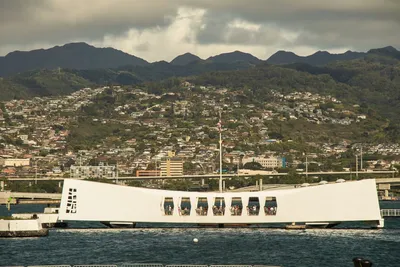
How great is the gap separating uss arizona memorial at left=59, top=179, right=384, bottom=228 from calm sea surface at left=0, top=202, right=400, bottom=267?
1381 mm

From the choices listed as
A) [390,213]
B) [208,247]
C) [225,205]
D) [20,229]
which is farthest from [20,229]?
[390,213]

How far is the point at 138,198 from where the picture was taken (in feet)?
298

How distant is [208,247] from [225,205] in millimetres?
16824

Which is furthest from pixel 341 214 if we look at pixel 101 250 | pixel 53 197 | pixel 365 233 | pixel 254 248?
pixel 53 197

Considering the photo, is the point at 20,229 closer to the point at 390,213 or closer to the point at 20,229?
the point at 20,229

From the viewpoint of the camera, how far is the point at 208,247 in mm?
74562

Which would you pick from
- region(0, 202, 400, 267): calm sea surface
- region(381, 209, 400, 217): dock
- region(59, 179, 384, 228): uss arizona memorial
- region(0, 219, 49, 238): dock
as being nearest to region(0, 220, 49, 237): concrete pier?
region(0, 219, 49, 238): dock

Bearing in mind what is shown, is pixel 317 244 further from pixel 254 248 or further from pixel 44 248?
pixel 44 248

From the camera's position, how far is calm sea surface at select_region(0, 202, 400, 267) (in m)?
68.2

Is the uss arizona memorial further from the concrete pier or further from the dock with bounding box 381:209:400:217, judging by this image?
the dock with bounding box 381:209:400:217

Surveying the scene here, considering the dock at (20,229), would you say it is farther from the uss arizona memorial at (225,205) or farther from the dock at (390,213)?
the dock at (390,213)

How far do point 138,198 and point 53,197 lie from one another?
10616 cm

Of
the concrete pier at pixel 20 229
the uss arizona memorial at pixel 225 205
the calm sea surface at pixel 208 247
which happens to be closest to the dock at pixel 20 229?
the concrete pier at pixel 20 229

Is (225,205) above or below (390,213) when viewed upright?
below
